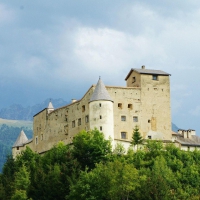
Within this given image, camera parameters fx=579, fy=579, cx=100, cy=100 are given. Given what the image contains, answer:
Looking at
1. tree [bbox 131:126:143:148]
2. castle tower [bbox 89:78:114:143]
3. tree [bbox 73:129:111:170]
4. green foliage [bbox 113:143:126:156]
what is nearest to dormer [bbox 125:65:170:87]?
castle tower [bbox 89:78:114:143]

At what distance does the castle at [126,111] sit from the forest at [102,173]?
233 centimetres

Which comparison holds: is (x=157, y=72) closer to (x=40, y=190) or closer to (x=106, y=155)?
(x=106, y=155)

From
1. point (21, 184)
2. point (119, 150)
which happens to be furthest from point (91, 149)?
point (21, 184)

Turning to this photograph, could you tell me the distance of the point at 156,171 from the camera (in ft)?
218

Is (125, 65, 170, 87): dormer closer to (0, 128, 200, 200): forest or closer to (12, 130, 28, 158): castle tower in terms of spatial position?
(0, 128, 200, 200): forest

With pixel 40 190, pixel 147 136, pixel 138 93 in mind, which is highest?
pixel 138 93

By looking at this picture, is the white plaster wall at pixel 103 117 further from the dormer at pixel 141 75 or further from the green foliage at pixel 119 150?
the dormer at pixel 141 75

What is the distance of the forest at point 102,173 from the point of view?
61.8 metres

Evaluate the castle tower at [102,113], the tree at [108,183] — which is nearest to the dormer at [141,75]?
the castle tower at [102,113]

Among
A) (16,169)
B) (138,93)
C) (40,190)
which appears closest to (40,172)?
(40,190)

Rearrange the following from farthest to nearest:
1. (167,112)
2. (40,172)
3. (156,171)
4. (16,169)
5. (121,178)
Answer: (167,112)
(16,169)
(40,172)
(156,171)
(121,178)

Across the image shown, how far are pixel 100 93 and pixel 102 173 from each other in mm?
18535

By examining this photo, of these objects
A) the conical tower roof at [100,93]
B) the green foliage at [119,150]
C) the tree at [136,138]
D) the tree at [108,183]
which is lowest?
the tree at [108,183]

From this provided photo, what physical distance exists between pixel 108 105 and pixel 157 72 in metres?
11.6
